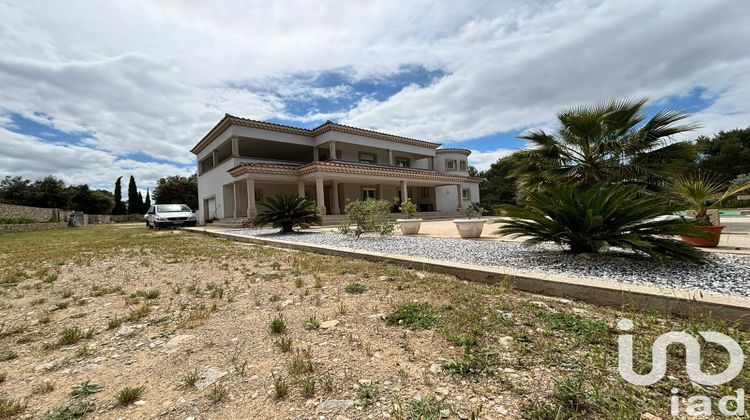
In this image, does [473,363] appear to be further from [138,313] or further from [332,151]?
[332,151]

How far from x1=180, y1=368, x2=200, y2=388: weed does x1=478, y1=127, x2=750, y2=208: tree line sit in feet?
20.4

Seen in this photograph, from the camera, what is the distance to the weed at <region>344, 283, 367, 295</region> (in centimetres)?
357

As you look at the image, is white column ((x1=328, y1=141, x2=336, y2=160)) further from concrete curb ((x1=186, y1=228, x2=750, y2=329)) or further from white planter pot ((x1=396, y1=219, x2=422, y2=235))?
concrete curb ((x1=186, y1=228, x2=750, y2=329))

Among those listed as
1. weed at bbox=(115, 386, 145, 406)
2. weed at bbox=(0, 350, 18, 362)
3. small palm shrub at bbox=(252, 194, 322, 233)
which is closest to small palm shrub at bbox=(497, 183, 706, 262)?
weed at bbox=(115, 386, 145, 406)

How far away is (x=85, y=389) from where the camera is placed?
6.06 feet

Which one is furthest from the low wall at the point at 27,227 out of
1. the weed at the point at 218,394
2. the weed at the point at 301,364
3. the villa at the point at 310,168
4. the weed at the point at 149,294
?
the weed at the point at 301,364

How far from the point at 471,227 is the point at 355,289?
5.14 m

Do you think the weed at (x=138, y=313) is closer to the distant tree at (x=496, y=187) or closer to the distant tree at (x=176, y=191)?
the distant tree at (x=496, y=187)

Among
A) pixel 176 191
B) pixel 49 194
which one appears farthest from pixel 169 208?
pixel 49 194

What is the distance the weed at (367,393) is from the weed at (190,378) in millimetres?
1017

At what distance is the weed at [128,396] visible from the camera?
1.72 meters

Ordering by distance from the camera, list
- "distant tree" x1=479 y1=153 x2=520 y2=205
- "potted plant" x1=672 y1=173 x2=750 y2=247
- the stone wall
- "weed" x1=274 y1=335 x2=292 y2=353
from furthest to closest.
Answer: "distant tree" x1=479 y1=153 x2=520 y2=205, the stone wall, "potted plant" x1=672 y1=173 x2=750 y2=247, "weed" x1=274 y1=335 x2=292 y2=353

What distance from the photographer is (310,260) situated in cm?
581

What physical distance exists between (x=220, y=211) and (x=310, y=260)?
58.6 ft
